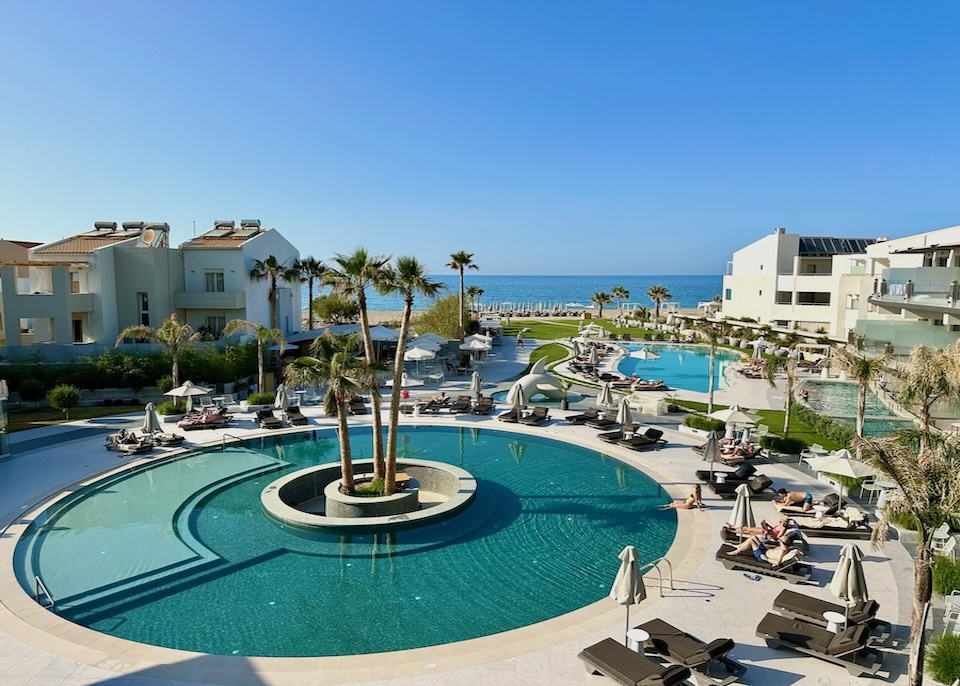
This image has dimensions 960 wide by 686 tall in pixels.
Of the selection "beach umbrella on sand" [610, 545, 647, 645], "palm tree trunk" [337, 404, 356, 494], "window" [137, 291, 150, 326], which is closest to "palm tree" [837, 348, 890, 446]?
"beach umbrella on sand" [610, 545, 647, 645]

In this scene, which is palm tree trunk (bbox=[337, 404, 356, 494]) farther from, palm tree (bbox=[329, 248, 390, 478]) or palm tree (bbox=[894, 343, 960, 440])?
palm tree (bbox=[894, 343, 960, 440])

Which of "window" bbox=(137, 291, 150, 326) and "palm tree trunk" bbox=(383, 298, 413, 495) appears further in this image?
"window" bbox=(137, 291, 150, 326)

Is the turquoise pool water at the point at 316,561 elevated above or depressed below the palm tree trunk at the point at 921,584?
below

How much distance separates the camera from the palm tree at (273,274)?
131 ft

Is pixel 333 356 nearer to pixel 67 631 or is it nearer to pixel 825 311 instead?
pixel 67 631

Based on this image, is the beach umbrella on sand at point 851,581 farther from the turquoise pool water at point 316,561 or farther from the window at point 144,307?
the window at point 144,307

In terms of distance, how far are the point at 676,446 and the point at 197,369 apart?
24.0 m

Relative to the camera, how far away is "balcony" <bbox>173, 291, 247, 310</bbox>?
38500mm

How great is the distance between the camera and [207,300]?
38.6m

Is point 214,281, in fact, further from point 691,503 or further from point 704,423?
point 691,503

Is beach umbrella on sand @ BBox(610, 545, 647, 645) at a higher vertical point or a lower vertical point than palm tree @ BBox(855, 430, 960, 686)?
lower

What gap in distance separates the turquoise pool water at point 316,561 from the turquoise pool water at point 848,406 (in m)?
11.7

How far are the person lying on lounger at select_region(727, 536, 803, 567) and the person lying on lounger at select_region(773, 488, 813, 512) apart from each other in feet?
10.5

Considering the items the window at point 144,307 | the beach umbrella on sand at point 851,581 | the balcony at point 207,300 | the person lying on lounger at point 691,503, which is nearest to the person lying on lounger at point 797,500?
the person lying on lounger at point 691,503
